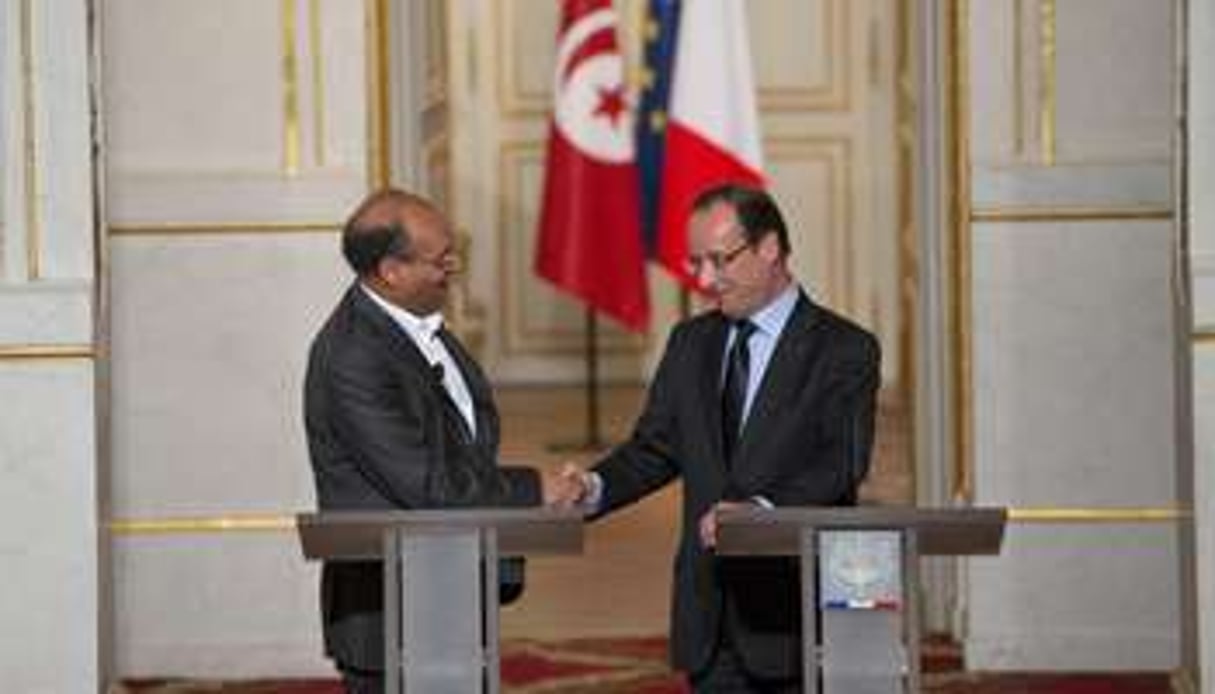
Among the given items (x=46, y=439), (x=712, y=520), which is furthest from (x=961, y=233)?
(x=712, y=520)

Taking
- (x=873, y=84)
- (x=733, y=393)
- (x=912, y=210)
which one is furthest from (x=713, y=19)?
(x=733, y=393)

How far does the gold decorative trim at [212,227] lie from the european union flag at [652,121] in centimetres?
543

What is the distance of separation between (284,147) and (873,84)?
7.19 m

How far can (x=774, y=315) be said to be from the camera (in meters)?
6.50

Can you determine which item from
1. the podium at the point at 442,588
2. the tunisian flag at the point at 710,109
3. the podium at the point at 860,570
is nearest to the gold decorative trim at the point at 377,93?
the podium at the point at 442,588

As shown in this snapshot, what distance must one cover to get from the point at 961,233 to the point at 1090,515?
34.1 inches

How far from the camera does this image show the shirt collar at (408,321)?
628 centimetres

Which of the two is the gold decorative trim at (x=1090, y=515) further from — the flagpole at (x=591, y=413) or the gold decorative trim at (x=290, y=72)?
the flagpole at (x=591, y=413)

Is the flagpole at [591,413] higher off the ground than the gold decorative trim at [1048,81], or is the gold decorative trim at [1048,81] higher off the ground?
the gold decorative trim at [1048,81]

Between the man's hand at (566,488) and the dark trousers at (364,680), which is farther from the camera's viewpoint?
the man's hand at (566,488)

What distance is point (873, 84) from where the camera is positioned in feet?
54.1

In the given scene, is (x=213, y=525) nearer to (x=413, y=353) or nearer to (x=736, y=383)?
(x=736, y=383)

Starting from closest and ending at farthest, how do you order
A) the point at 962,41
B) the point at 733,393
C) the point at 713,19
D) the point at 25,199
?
the point at 733,393 < the point at 25,199 < the point at 962,41 < the point at 713,19

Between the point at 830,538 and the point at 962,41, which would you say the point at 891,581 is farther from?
the point at 962,41
